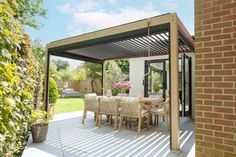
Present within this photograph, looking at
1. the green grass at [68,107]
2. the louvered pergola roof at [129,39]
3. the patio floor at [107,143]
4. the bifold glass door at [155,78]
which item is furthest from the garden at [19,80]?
the bifold glass door at [155,78]

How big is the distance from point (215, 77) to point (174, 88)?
1.81m

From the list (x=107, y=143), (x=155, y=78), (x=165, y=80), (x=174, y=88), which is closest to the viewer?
(x=174, y=88)

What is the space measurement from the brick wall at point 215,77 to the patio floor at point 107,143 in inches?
68.3

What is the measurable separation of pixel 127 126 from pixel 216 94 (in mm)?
4320

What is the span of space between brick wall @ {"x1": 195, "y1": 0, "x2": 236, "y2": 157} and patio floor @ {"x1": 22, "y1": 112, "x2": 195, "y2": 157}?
1.73m

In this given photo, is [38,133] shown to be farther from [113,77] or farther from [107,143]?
[113,77]

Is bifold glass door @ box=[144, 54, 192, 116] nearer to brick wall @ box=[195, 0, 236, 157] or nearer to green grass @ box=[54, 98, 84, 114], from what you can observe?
green grass @ box=[54, 98, 84, 114]

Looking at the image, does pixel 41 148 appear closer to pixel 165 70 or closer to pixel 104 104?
pixel 104 104

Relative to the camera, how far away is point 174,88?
3.86 metres

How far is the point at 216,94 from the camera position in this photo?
2.04m

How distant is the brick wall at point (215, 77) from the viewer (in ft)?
6.41

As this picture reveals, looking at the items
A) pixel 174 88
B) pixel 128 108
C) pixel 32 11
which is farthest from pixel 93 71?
pixel 174 88

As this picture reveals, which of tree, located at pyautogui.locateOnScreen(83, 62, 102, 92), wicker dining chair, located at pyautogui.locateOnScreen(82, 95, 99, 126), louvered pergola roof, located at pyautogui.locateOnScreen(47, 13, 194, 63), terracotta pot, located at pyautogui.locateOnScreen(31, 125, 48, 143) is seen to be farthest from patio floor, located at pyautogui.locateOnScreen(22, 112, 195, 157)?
tree, located at pyautogui.locateOnScreen(83, 62, 102, 92)

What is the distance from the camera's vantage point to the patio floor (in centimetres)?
371
